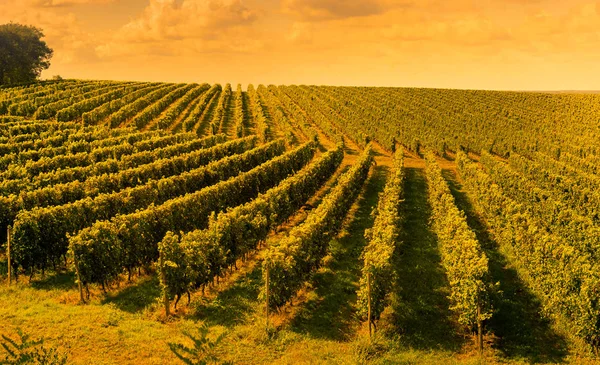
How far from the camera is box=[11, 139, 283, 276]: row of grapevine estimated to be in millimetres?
23391

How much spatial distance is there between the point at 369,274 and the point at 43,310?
15.0 m

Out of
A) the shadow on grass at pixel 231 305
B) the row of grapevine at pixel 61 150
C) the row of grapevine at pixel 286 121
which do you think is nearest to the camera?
the shadow on grass at pixel 231 305

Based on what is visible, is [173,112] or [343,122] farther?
[173,112]

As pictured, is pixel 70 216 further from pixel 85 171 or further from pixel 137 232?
pixel 85 171

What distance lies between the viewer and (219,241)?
24.0m

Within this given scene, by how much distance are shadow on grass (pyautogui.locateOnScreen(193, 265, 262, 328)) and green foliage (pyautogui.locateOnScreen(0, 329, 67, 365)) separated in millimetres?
6128

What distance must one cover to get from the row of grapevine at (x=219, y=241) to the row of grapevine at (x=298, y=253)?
2.23 m

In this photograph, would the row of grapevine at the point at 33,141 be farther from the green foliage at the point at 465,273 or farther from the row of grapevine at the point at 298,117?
the green foliage at the point at 465,273

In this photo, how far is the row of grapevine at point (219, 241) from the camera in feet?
68.7

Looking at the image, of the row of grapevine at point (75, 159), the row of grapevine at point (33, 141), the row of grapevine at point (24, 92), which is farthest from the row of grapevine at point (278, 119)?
the row of grapevine at point (24, 92)

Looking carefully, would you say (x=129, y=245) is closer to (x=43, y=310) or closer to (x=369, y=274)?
(x=43, y=310)

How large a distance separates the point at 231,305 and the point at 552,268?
633 inches

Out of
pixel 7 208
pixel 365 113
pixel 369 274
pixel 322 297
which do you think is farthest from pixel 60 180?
pixel 365 113

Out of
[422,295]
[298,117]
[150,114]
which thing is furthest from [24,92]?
[422,295]
